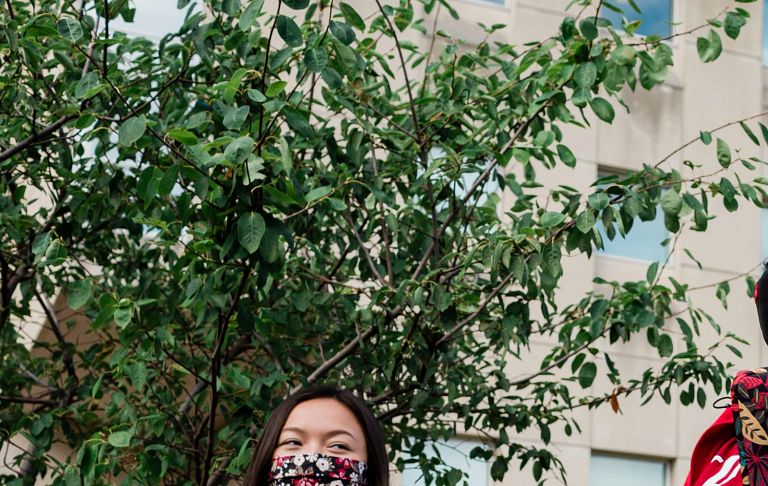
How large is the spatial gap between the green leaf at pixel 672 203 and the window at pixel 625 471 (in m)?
7.51

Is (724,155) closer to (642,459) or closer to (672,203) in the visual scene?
(672,203)

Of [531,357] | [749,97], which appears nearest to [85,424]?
[531,357]

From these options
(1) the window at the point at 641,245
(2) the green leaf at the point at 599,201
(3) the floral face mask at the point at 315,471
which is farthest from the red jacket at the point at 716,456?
(1) the window at the point at 641,245

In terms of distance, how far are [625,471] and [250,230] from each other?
A: 28.7ft

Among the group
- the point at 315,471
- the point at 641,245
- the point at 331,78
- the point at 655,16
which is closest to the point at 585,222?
the point at 331,78

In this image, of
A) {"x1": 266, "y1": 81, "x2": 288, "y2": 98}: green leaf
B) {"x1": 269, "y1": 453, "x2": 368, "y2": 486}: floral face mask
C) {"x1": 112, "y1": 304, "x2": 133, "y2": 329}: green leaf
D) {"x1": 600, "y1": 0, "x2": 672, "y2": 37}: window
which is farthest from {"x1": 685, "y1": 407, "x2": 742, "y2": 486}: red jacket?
{"x1": 600, "y1": 0, "x2": 672, "y2": 37}: window

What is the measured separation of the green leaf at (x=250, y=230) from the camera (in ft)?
15.0

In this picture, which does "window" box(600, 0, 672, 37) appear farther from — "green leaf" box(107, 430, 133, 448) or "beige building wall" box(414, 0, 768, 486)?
"green leaf" box(107, 430, 133, 448)

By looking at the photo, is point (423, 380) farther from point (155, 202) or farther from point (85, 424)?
point (85, 424)

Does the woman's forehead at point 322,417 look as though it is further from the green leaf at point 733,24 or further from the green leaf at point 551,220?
the green leaf at point 733,24

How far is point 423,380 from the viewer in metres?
6.28

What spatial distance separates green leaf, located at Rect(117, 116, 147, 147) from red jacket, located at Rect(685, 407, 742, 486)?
2.63m

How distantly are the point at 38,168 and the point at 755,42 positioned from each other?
947cm

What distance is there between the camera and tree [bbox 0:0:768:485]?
5305 millimetres
